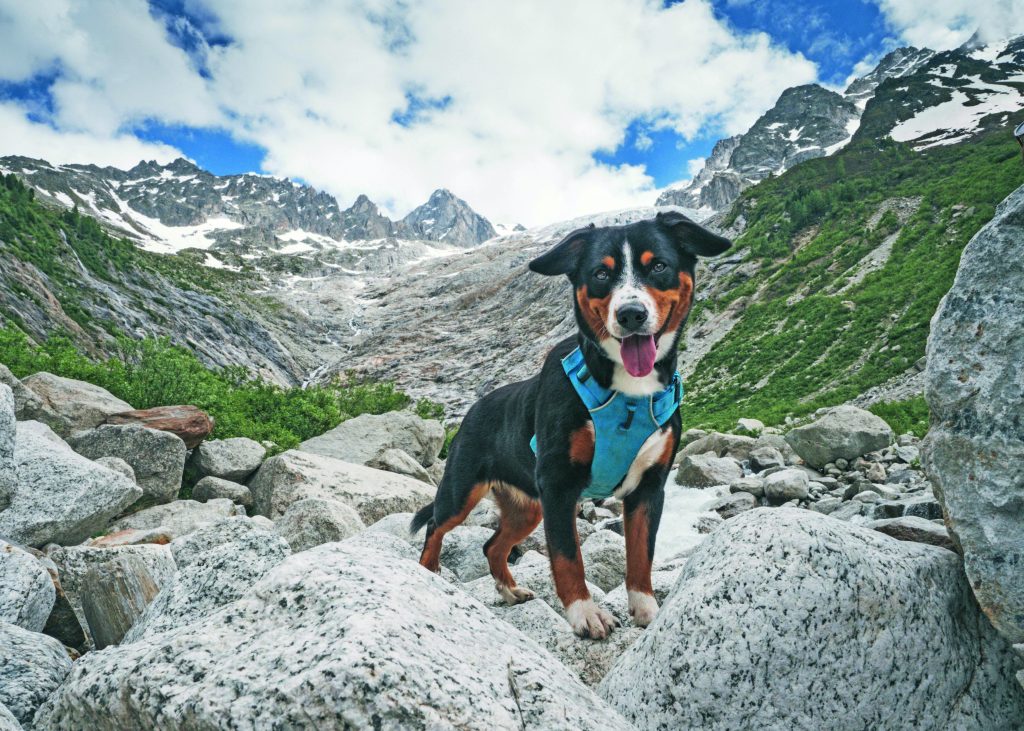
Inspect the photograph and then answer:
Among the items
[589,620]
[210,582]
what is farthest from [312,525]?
[589,620]

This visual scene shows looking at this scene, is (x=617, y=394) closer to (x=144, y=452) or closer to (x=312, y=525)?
(x=312, y=525)

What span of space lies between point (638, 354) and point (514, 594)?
2.48 meters

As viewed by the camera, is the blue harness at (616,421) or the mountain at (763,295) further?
the mountain at (763,295)

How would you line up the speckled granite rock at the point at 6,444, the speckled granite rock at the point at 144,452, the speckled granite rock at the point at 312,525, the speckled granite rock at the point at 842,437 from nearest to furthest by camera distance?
the speckled granite rock at the point at 6,444, the speckled granite rock at the point at 312,525, the speckled granite rock at the point at 144,452, the speckled granite rock at the point at 842,437

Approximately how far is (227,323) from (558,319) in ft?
156

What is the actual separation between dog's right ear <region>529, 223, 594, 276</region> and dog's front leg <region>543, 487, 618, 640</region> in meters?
1.59

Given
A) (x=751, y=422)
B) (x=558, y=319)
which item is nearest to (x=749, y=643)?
(x=751, y=422)

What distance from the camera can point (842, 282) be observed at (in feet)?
123

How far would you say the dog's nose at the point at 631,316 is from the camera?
398 centimetres

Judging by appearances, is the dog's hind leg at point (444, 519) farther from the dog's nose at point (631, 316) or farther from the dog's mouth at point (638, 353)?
the dog's nose at point (631, 316)

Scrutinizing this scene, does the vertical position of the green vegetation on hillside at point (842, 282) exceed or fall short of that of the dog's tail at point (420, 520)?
it exceeds it

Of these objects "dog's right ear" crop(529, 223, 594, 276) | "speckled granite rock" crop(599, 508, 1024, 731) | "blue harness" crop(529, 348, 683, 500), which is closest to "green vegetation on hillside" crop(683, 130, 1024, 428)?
"dog's right ear" crop(529, 223, 594, 276)

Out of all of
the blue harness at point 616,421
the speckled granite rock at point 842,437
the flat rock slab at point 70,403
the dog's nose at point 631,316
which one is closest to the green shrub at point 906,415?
the speckled granite rock at point 842,437

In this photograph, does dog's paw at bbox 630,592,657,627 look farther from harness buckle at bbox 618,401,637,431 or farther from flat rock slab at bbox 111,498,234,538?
flat rock slab at bbox 111,498,234,538
